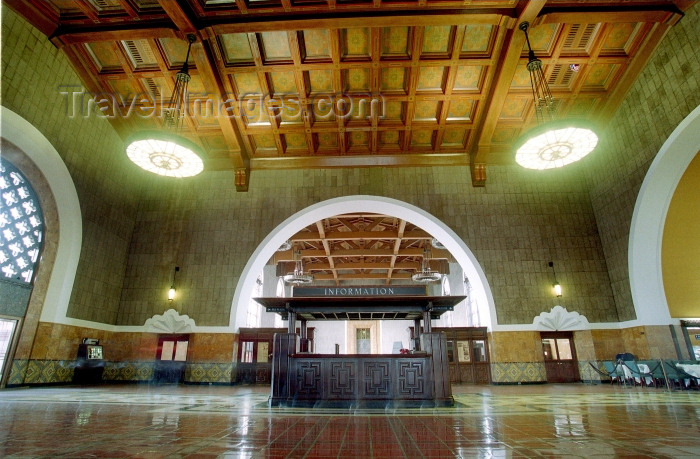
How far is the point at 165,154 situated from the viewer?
27.6ft

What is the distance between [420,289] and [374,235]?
10.1 metres

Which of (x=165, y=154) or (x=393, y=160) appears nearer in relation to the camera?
(x=165, y=154)

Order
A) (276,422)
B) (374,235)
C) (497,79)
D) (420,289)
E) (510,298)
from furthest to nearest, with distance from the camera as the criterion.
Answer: (374,235) → (510,298) → (497,79) → (420,289) → (276,422)

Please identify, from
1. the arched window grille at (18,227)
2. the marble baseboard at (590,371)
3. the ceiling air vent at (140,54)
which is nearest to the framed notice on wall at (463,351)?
the marble baseboard at (590,371)

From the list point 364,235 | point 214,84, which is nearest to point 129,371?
point 214,84

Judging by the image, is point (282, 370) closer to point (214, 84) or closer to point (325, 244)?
point (214, 84)

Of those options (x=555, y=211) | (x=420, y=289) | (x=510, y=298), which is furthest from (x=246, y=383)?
(x=555, y=211)

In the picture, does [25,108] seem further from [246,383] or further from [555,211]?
[555,211]

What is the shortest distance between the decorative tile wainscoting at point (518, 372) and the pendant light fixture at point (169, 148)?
10.1 metres

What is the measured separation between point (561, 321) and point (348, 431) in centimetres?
946

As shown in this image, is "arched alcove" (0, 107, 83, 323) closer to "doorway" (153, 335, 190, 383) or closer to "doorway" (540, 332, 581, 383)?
"doorway" (153, 335, 190, 383)

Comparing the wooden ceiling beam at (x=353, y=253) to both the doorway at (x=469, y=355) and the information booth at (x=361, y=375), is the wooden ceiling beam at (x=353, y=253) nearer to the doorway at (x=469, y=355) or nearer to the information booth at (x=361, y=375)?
the doorway at (x=469, y=355)

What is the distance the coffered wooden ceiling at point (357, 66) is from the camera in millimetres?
7965

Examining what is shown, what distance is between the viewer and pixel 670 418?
4395 millimetres
